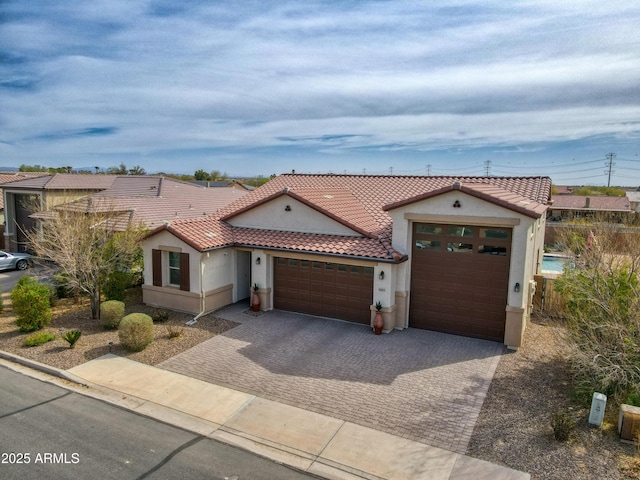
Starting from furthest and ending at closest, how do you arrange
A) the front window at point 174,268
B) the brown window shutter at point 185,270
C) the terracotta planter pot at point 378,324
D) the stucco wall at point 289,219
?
1. the front window at point 174,268
2. the stucco wall at point 289,219
3. the brown window shutter at point 185,270
4. the terracotta planter pot at point 378,324

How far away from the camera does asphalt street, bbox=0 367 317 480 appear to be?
8.11 metres

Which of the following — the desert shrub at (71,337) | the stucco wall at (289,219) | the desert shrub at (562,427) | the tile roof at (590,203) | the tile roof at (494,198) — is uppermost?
the tile roof at (494,198)

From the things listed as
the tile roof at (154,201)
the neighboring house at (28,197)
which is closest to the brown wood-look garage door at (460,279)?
the tile roof at (154,201)

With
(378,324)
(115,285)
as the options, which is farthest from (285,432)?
(115,285)

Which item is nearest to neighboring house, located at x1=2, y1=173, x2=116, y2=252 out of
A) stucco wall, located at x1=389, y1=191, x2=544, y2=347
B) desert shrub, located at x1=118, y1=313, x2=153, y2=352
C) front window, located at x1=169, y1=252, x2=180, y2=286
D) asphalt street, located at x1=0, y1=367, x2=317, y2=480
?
front window, located at x1=169, y1=252, x2=180, y2=286

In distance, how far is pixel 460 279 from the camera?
1517 cm

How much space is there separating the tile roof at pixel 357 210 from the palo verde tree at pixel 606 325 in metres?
2.29

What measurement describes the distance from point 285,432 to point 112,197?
20.6 m

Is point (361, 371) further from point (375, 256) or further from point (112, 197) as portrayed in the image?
point (112, 197)

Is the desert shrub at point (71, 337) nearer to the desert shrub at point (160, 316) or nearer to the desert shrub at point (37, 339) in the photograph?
the desert shrub at point (37, 339)

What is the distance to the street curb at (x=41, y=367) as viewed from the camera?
1188 cm

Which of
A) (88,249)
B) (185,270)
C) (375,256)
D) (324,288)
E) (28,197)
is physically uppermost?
(28,197)

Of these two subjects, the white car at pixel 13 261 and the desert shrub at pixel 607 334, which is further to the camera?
the white car at pixel 13 261

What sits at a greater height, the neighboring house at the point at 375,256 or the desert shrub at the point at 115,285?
the neighboring house at the point at 375,256
